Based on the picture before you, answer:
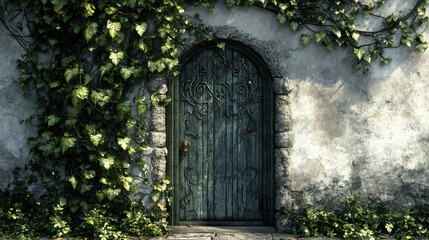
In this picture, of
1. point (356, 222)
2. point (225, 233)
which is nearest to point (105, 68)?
point (225, 233)

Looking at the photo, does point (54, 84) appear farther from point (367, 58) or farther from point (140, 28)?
point (367, 58)

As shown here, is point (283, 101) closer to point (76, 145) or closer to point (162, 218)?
point (162, 218)

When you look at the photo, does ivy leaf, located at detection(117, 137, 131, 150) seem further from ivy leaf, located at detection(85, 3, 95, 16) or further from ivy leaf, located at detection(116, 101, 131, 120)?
ivy leaf, located at detection(85, 3, 95, 16)

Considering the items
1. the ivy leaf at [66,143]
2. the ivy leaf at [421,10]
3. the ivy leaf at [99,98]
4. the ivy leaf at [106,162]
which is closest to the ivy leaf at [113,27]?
the ivy leaf at [99,98]

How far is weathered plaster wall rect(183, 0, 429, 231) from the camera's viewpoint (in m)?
7.41

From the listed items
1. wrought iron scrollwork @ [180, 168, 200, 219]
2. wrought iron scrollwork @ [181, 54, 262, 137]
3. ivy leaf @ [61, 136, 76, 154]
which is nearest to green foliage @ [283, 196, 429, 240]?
wrought iron scrollwork @ [180, 168, 200, 219]

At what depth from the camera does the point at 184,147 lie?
754 cm

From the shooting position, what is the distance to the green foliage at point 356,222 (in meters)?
7.19

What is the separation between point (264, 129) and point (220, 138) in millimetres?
489

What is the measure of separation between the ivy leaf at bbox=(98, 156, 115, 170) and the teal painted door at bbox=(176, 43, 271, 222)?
0.79m

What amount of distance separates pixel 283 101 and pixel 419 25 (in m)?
1.67

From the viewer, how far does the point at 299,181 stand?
7441mm

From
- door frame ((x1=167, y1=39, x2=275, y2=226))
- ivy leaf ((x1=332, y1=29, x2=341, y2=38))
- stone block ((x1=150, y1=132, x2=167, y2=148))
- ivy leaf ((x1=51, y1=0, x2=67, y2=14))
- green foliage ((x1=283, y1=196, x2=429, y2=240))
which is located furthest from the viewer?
door frame ((x1=167, y1=39, x2=275, y2=226))

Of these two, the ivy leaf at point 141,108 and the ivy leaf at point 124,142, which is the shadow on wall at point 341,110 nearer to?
the ivy leaf at point 141,108
